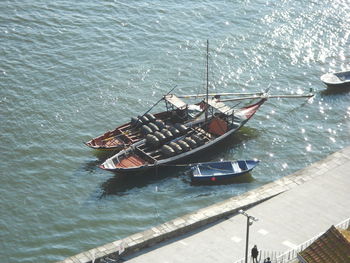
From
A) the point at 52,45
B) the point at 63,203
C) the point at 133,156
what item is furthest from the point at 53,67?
the point at 63,203

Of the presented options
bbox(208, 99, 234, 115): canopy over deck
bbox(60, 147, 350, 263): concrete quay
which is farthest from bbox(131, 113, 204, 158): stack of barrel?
bbox(60, 147, 350, 263): concrete quay

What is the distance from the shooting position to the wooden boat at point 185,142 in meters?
54.5

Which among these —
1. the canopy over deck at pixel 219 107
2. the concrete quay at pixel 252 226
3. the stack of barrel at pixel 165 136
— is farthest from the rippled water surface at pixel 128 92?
the concrete quay at pixel 252 226

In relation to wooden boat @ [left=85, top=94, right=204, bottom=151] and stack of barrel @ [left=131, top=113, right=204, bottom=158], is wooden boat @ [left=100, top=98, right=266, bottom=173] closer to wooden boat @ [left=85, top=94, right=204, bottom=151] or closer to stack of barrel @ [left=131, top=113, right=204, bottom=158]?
stack of barrel @ [left=131, top=113, right=204, bottom=158]

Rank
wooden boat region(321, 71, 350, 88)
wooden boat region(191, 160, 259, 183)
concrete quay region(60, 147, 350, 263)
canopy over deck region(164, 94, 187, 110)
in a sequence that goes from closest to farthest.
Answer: concrete quay region(60, 147, 350, 263) < wooden boat region(191, 160, 259, 183) < canopy over deck region(164, 94, 187, 110) < wooden boat region(321, 71, 350, 88)

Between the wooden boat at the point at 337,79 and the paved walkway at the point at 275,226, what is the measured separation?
1859 centimetres

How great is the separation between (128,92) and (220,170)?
1624cm

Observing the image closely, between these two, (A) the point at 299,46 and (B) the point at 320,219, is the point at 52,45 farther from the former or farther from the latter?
(B) the point at 320,219

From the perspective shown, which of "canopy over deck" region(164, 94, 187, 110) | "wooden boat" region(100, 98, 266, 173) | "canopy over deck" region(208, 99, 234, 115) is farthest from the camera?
"canopy over deck" region(164, 94, 187, 110)

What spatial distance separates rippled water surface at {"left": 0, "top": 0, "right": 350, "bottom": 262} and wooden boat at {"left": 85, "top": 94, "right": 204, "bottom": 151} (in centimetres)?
153

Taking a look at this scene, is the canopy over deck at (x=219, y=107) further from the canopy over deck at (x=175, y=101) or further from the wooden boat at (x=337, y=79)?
the wooden boat at (x=337, y=79)

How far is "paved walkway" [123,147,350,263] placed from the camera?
42344 mm

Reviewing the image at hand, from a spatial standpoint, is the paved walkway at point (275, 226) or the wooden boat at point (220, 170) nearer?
the paved walkway at point (275, 226)

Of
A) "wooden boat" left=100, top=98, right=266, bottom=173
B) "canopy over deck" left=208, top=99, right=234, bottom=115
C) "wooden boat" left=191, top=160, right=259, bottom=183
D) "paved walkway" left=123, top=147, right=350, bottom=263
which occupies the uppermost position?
"canopy over deck" left=208, top=99, right=234, bottom=115
